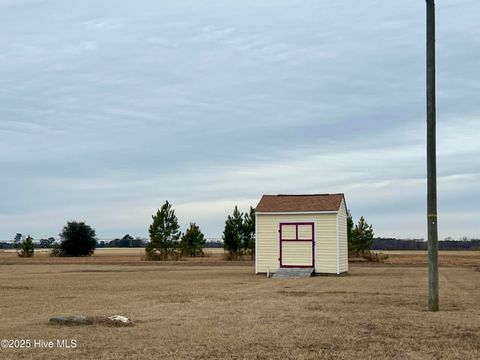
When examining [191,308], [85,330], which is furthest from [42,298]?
[85,330]

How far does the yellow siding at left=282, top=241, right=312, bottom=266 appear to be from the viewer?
118 feet

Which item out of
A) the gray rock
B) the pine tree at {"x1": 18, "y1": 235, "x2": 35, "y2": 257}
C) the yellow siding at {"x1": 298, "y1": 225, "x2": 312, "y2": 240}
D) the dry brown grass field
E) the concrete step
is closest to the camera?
the dry brown grass field

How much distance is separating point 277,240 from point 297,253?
1320 millimetres

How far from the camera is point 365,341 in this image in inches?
442

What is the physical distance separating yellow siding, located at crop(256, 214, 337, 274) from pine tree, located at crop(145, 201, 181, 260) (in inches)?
1229

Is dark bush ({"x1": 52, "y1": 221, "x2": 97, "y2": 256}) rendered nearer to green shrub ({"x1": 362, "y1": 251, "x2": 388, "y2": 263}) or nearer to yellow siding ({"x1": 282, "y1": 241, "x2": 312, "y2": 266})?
green shrub ({"x1": 362, "y1": 251, "x2": 388, "y2": 263})

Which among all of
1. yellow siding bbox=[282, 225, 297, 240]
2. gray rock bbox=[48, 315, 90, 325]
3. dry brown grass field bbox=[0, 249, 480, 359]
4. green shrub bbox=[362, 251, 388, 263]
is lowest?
dry brown grass field bbox=[0, 249, 480, 359]

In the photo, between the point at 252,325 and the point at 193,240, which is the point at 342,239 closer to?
the point at 252,325

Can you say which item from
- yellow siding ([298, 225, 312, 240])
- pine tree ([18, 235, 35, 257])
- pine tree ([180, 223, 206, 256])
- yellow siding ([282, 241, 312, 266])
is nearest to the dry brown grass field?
yellow siding ([282, 241, 312, 266])

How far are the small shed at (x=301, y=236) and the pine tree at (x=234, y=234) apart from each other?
2987cm

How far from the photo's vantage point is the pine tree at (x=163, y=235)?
220 ft

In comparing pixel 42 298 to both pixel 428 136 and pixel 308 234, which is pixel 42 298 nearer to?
pixel 428 136

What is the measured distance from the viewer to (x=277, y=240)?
119ft

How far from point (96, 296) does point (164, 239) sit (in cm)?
4656
